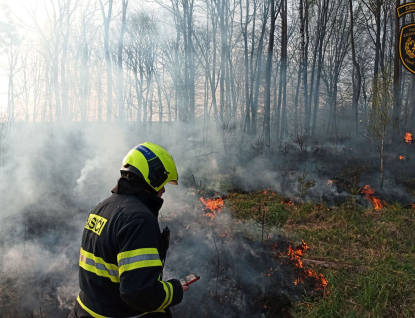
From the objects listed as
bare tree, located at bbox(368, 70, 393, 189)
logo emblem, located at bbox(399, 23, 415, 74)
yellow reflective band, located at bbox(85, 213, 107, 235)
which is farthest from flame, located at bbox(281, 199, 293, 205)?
yellow reflective band, located at bbox(85, 213, 107, 235)

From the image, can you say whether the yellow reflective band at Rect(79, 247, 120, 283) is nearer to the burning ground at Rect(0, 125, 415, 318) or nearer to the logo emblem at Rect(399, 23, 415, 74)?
the burning ground at Rect(0, 125, 415, 318)

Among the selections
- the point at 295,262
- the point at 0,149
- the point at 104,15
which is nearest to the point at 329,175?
the point at 295,262

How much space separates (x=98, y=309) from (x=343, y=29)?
24.8m

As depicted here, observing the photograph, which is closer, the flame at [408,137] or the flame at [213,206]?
the flame at [213,206]

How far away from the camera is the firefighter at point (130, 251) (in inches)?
60.4

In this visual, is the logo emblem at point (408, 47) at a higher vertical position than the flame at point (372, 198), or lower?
higher

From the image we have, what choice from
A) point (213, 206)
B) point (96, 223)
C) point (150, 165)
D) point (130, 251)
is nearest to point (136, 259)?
point (130, 251)

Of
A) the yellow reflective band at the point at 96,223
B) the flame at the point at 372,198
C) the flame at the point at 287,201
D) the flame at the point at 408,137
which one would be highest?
the flame at the point at 408,137

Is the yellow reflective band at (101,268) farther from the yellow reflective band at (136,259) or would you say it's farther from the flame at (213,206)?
the flame at (213,206)

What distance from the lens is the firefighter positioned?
1.53 metres

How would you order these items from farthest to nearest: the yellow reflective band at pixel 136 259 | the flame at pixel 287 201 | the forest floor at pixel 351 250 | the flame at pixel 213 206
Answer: the flame at pixel 287 201 < the flame at pixel 213 206 < the forest floor at pixel 351 250 < the yellow reflective band at pixel 136 259

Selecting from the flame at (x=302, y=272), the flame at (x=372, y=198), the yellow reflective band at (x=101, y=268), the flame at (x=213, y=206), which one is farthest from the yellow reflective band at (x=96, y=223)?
the flame at (x=372, y=198)

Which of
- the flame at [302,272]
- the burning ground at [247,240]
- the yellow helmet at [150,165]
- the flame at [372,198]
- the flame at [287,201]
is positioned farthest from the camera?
the flame at [287,201]

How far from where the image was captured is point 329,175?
11016 millimetres
